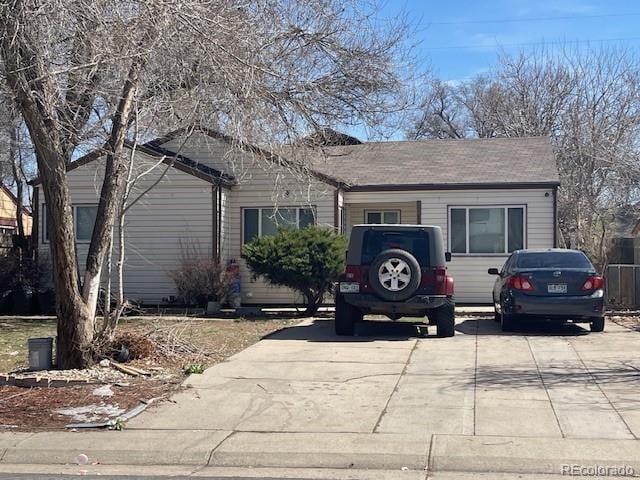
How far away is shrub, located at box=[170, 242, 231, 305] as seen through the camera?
18.3 m

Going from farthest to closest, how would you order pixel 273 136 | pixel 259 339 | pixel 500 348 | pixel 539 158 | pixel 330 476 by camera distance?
pixel 539 158, pixel 273 136, pixel 259 339, pixel 500 348, pixel 330 476

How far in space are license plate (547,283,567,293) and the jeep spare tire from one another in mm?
2494

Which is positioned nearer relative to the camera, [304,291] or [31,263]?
[304,291]

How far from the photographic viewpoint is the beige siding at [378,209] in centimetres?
2119

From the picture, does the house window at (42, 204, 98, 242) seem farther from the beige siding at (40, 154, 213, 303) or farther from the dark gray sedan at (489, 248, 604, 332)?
the dark gray sedan at (489, 248, 604, 332)

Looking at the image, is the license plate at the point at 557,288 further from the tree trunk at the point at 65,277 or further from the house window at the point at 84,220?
the house window at the point at 84,220

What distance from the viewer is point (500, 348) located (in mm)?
12305

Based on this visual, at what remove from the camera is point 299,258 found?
16.4 metres

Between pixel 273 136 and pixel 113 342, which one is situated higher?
pixel 273 136

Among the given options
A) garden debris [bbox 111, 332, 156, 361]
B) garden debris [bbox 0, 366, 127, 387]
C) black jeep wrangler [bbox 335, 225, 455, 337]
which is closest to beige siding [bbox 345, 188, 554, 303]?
black jeep wrangler [bbox 335, 225, 455, 337]

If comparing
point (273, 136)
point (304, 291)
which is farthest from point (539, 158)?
point (273, 136)

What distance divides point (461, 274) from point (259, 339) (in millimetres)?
8164

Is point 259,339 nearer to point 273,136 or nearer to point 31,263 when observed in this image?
point 273,136

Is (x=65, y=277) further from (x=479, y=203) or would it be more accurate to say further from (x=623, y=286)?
(x=623, y=286)
